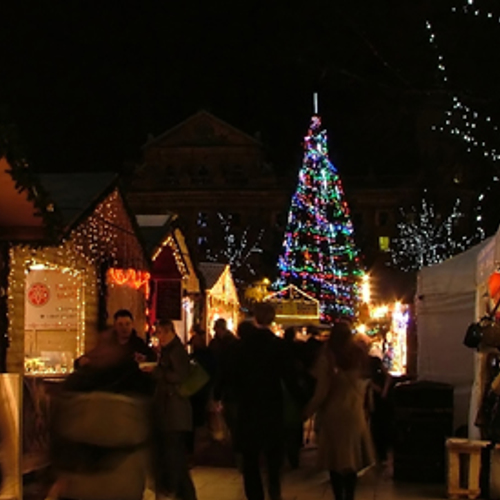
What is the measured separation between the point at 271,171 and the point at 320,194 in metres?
26.3

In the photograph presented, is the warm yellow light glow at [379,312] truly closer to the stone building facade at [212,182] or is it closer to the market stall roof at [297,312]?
the market stall roof at [297,312]

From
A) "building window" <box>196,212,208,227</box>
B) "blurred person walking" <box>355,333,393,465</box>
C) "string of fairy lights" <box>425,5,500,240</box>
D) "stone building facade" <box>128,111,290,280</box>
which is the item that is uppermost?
"stone building facade" <box>128,111,290,280</box>

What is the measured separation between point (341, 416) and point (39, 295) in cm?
827

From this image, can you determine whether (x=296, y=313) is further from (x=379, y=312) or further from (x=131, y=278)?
(x=131, y=278)

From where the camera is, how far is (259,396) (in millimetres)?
8211

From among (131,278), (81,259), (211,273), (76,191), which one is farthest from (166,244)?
(211,273)

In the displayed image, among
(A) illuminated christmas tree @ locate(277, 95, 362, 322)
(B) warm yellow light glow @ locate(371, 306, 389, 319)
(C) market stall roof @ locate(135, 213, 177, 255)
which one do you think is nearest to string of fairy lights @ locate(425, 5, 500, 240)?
(C) market stall roof @ locate(135, 213, 177, 255)

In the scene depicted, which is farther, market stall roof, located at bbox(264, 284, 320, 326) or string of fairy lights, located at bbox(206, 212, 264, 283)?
string of fairy lights, located at bbox(206, 212, 264, 283)

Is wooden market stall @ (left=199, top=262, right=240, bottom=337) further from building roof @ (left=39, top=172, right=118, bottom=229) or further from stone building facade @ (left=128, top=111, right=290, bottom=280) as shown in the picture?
stone building facade @ (left=128, top=111, right=290, bottom=280)

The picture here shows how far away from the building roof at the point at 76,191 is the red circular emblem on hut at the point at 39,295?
1478 mm

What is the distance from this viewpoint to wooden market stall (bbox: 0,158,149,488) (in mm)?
11969

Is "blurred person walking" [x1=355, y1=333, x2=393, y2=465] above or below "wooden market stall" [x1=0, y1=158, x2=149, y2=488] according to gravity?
below

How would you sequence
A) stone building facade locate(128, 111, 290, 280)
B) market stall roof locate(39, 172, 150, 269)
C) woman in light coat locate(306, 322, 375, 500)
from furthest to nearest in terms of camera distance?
stone building facade locate(128, 111, 290, 280) < market stall roof locate(39, 172, 150, 269) < woman in light coat locate(306, 322, 375, 500)

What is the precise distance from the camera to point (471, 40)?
43.8 ft
